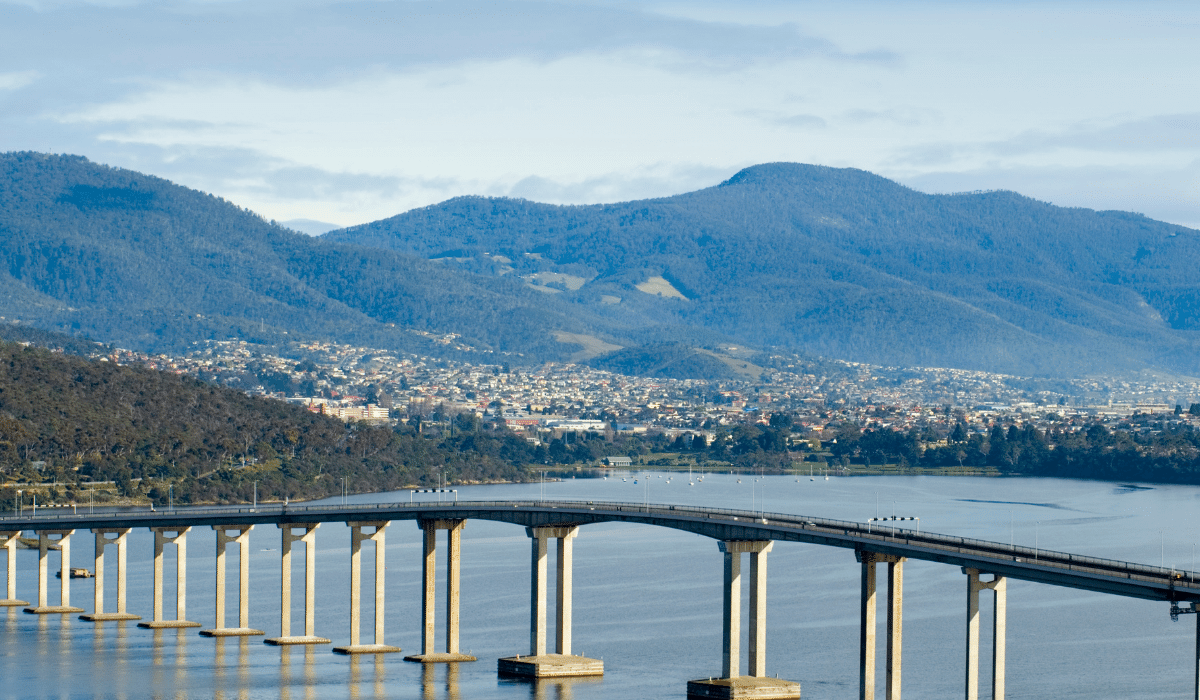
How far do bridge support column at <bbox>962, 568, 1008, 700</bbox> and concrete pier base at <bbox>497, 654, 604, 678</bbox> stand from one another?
1549 centimetres

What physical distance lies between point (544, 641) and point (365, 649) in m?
7.57

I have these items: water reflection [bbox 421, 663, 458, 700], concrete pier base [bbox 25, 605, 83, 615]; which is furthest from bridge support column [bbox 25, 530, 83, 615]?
water reflection [bbox 421, 663, 458, 700]

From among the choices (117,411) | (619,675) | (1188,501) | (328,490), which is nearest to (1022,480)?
(1188,501)

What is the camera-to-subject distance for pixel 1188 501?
142 meters

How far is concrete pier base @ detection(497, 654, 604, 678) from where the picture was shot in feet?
203

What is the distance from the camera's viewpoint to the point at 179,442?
470 feet

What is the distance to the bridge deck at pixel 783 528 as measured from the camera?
47.3 meters

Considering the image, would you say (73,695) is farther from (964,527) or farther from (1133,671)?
(964,527)

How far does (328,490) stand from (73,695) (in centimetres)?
8704

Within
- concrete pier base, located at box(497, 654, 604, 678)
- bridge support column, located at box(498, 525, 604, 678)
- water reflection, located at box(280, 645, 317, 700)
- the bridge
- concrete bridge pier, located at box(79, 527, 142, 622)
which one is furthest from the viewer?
concrete bridge pier, located at box(79, 527, 142, 622)

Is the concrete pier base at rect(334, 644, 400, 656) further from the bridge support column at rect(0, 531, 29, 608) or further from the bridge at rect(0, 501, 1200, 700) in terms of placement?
the bridge support column at rect(0, 531, 29, 608)

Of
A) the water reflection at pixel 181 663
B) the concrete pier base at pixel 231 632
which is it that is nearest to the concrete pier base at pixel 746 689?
the water reflection at pixel 181 663

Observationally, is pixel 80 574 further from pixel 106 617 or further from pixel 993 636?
pixel 993 636

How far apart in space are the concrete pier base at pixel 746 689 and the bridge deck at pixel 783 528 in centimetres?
421
